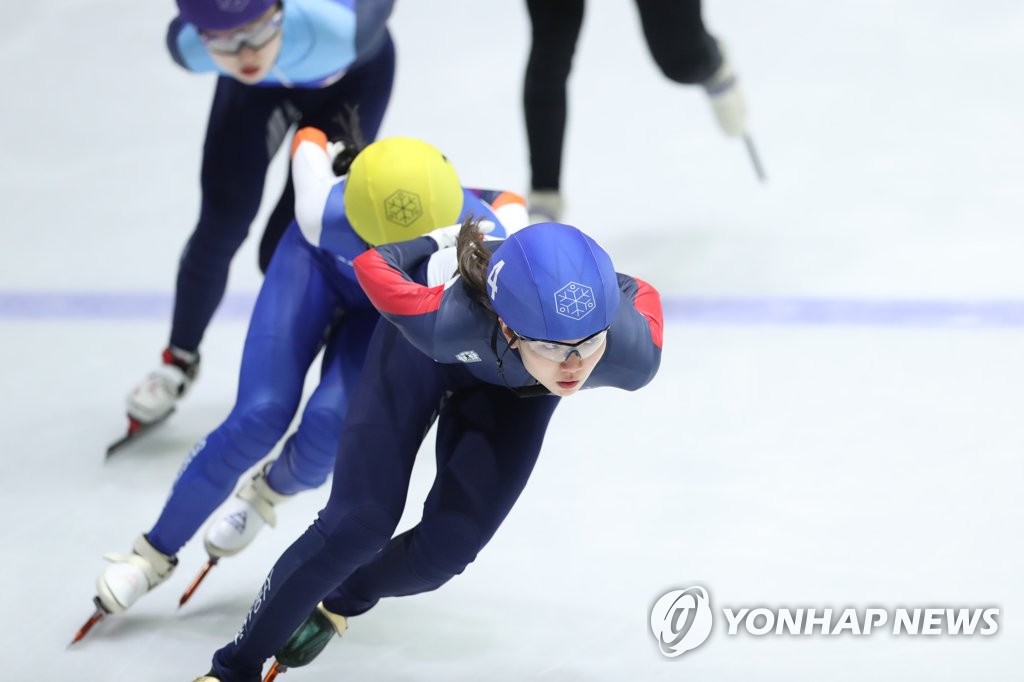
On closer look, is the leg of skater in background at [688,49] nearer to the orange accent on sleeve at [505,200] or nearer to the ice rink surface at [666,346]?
the ice rink surface at [666,346]

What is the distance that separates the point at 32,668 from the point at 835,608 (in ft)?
6.47

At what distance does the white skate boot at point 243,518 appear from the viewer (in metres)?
3.93

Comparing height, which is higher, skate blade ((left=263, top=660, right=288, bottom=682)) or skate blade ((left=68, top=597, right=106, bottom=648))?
skate blade ((left=263, top=660, right=288, bottom=682))

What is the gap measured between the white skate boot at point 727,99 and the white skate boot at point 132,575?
2890mm

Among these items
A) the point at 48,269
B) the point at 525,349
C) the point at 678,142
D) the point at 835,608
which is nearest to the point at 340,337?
the point at 525,349

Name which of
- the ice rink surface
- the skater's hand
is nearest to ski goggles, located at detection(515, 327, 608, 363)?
the skater's hand

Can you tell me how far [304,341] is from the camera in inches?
152

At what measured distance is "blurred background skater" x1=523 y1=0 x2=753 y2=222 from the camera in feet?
18.0

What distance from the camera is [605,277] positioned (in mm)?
2877

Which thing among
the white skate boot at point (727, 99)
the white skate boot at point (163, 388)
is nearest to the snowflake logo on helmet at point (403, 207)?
the white skate boot at point (163, 388)

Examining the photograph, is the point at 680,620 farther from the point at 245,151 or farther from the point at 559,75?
the point at 559,75

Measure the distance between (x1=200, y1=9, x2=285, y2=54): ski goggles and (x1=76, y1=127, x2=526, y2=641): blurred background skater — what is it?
0.97 ft

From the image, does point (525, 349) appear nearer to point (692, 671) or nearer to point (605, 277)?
point (605, 277)

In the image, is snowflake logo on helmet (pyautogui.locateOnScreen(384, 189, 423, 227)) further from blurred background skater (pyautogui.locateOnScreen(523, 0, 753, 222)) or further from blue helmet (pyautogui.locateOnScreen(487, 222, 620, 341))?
blurred background skater (pyautogui.locateOnScreen(523, 0, 753, 222))
